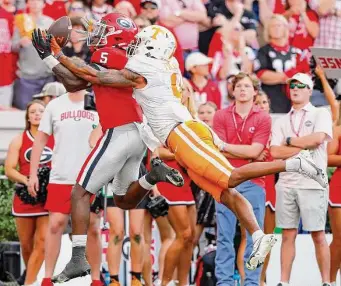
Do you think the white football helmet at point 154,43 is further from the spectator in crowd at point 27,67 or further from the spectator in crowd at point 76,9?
the spectator in crowd at point 76,9

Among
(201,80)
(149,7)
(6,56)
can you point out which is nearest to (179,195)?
(201,80)

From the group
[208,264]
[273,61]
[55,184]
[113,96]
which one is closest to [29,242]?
[55,184]

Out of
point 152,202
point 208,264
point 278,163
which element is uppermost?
point 278,163

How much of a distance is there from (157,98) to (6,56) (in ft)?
17.5

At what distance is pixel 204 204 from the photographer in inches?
583

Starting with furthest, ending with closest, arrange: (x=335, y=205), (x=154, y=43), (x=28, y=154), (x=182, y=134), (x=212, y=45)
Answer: (x=212, y=45)
(x=28, y=154)
(x=335, y=205)
(x=154, y=43)
(x=182, y=134)

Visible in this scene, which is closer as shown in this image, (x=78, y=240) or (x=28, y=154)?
(x=78, y=240)

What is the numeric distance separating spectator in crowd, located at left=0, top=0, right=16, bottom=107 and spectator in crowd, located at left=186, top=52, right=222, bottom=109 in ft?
7.21

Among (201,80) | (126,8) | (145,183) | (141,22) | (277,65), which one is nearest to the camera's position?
(145,183)

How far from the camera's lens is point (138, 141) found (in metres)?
11.8

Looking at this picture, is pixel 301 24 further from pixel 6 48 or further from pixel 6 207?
pixel 6 207

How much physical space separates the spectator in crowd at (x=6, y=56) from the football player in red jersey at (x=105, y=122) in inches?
192

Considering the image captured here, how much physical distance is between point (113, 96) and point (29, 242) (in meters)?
2.80

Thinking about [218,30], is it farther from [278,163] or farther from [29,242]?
[278,163]
